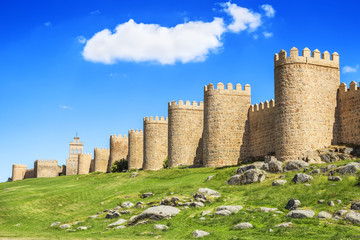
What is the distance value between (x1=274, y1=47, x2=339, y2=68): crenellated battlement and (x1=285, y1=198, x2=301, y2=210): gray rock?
16.9 meters

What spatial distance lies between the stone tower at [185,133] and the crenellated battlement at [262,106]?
11579 mm

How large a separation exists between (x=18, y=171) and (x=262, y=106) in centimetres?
7000

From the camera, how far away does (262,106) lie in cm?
4134

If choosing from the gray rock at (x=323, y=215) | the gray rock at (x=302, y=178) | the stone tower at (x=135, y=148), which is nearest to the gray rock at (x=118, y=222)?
the gray rock at (x=302, y=178)

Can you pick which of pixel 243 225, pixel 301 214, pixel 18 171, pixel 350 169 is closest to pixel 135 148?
pixel 18 171

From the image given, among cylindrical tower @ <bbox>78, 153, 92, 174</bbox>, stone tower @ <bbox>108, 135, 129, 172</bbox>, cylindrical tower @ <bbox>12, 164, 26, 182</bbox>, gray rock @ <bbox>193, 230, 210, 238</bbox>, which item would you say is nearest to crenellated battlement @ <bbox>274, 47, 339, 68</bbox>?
gray rock @ <bbox>193, 230, 210, 238</bbox>

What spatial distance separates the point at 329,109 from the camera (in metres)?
34.6

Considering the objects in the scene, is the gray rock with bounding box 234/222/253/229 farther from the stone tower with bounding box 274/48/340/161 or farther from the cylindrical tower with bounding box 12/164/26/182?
the cylindrical tower with bounding box 12/164/26/182

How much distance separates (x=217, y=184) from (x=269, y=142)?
11.4 m

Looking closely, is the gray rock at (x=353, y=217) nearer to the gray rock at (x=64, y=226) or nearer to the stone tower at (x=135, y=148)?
the gray rock at (x=64, y=226)

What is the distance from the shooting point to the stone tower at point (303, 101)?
109 ft

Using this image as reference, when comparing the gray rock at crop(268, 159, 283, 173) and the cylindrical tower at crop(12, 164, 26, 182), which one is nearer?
the gray rock at crop(268, 159, 283, 173)

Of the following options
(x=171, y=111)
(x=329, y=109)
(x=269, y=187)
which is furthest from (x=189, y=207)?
(x=171, y=111)

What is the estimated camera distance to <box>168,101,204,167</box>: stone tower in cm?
5309
